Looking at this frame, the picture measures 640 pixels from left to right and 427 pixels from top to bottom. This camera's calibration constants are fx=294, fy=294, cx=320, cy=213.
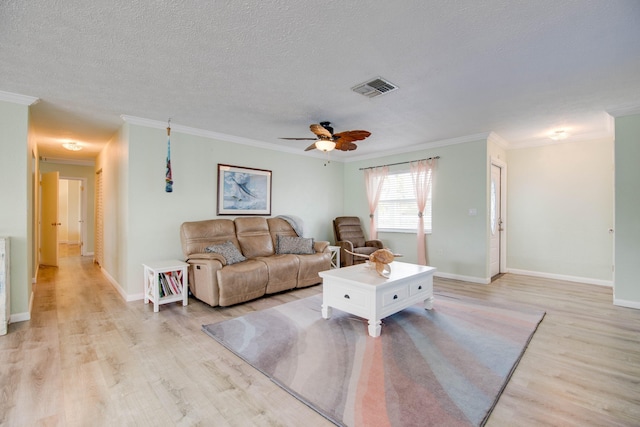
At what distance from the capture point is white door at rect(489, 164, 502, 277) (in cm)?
513

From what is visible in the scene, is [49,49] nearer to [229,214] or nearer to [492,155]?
[229,214]

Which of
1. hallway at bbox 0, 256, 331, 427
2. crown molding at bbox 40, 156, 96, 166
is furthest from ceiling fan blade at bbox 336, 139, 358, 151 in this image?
crown molding at bbox 40, 156, 96, 166

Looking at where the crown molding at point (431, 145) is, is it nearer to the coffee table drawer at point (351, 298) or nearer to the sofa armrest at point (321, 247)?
the sofa armrest at point (321, 247)

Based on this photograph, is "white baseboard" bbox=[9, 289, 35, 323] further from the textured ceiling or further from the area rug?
the textured ceiling

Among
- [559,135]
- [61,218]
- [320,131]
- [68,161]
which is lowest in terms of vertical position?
[61,218]

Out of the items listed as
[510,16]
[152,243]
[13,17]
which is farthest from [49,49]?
[510,16]

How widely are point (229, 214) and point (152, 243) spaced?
3.96 feet

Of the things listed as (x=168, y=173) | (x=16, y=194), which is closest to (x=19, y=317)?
(x=16, y=194)

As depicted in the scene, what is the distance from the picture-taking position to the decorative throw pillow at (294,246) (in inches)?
186

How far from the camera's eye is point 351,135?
3.58 metres

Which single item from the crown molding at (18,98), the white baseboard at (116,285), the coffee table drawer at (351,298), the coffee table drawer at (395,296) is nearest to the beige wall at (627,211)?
the coffee table drawer at (395,296)

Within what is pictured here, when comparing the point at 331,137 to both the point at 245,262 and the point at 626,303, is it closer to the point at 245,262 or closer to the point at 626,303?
the point at 245,262

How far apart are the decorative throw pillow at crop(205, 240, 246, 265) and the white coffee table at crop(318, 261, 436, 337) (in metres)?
1.38

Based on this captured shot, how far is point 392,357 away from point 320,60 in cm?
248
